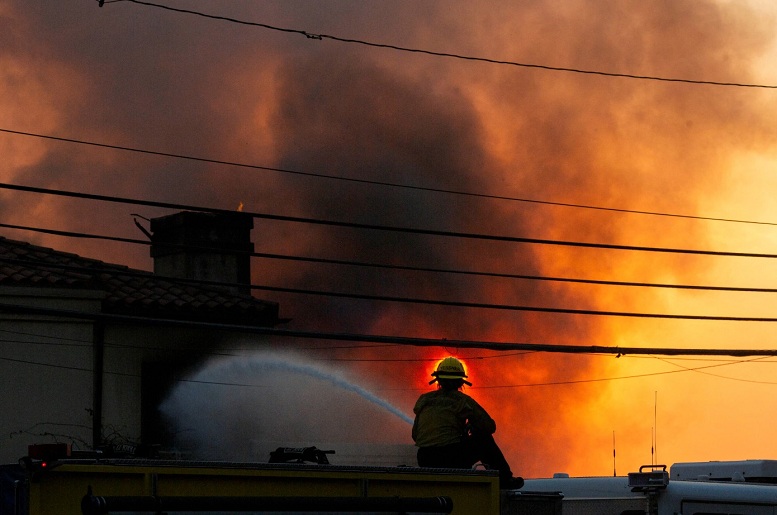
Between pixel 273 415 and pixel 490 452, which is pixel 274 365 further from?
pixel 490 452

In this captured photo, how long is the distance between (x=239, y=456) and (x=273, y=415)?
2.52 m

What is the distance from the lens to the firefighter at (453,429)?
30.8 ft

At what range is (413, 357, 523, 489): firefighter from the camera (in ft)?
30.8

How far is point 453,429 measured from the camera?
9461 mm

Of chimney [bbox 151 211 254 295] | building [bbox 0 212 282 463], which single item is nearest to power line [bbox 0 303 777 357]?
building [bbox 0 212 282 463]

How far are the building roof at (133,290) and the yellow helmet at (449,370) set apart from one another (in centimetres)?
1550

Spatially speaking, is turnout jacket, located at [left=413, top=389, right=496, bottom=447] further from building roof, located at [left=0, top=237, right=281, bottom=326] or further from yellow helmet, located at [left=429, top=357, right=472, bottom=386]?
building roof, located at [left=0, top=237, right=281, bottom=326]

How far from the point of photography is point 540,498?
846 centimetres

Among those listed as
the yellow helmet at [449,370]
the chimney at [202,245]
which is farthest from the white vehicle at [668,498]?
the chimney at [202,245]

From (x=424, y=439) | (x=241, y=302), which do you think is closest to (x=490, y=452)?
(x=424, y=439)

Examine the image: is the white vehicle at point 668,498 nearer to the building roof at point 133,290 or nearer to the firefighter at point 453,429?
the firefighter at point 453,429

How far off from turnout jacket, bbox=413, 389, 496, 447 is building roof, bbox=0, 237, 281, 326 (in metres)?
15.5

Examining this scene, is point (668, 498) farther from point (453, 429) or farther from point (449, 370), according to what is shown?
point (449, 370)

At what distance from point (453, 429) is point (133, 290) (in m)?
17.9
